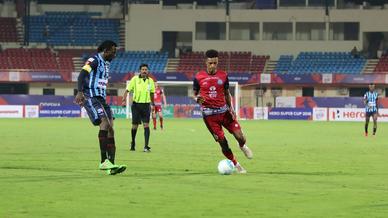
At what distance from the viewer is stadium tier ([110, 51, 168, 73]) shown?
73713mm

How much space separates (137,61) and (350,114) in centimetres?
2138

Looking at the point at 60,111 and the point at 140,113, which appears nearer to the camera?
the point at 140,113

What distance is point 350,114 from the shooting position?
61.4m

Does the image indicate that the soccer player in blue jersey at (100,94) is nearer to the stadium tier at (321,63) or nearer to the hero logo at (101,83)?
the hero logo at (101,83)

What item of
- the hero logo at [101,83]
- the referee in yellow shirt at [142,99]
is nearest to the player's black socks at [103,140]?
the hero logo at [101,83]

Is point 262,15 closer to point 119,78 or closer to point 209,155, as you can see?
point 119,78

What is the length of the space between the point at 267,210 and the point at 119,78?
2458 inches

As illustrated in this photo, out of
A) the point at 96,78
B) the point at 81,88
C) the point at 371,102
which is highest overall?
the point at 96,78

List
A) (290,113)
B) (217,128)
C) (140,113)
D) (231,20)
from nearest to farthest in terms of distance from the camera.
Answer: (217,128) → (140,113) → (290,113) → (231,20)

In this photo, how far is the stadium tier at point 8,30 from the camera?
3017 inches

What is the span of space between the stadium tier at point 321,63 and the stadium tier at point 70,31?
51.2 feet

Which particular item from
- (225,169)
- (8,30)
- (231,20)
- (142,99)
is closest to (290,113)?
(231,20)

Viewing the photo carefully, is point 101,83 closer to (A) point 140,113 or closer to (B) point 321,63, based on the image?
(A) point 140,113

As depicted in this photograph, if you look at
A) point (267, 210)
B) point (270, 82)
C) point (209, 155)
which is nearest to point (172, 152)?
point (209, 155)
